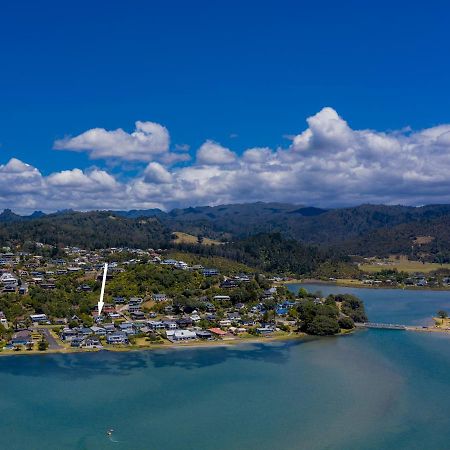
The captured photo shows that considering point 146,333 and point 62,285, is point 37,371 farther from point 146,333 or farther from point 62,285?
point 62,285

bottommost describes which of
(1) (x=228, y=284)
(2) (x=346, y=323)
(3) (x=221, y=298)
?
(2) (x=346, y=323)

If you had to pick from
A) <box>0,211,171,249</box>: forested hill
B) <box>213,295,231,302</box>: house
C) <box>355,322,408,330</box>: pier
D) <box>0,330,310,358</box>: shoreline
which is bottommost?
<box>0,330,310,358</box>: shoreline

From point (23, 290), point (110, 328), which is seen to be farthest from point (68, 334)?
point (23, 290)

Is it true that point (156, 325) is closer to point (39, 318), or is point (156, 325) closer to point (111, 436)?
point (39, 318)

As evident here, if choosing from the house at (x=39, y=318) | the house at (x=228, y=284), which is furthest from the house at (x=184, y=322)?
the house at (x=228, y=284)

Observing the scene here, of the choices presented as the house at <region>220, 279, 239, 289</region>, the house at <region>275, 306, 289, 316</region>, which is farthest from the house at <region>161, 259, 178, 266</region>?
the house at <region>275, 306, 289, 316</region>

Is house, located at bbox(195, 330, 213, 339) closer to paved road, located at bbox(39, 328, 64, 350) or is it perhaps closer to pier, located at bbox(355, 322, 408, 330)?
paved road, located at bbox(39, 328, 64, 350)

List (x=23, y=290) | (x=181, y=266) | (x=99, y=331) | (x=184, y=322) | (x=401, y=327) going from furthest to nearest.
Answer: (x=181, y=266) < (x=23, y=290) < (x=401, y=327) < (x=184, y=322) < (x=99, y=331)
